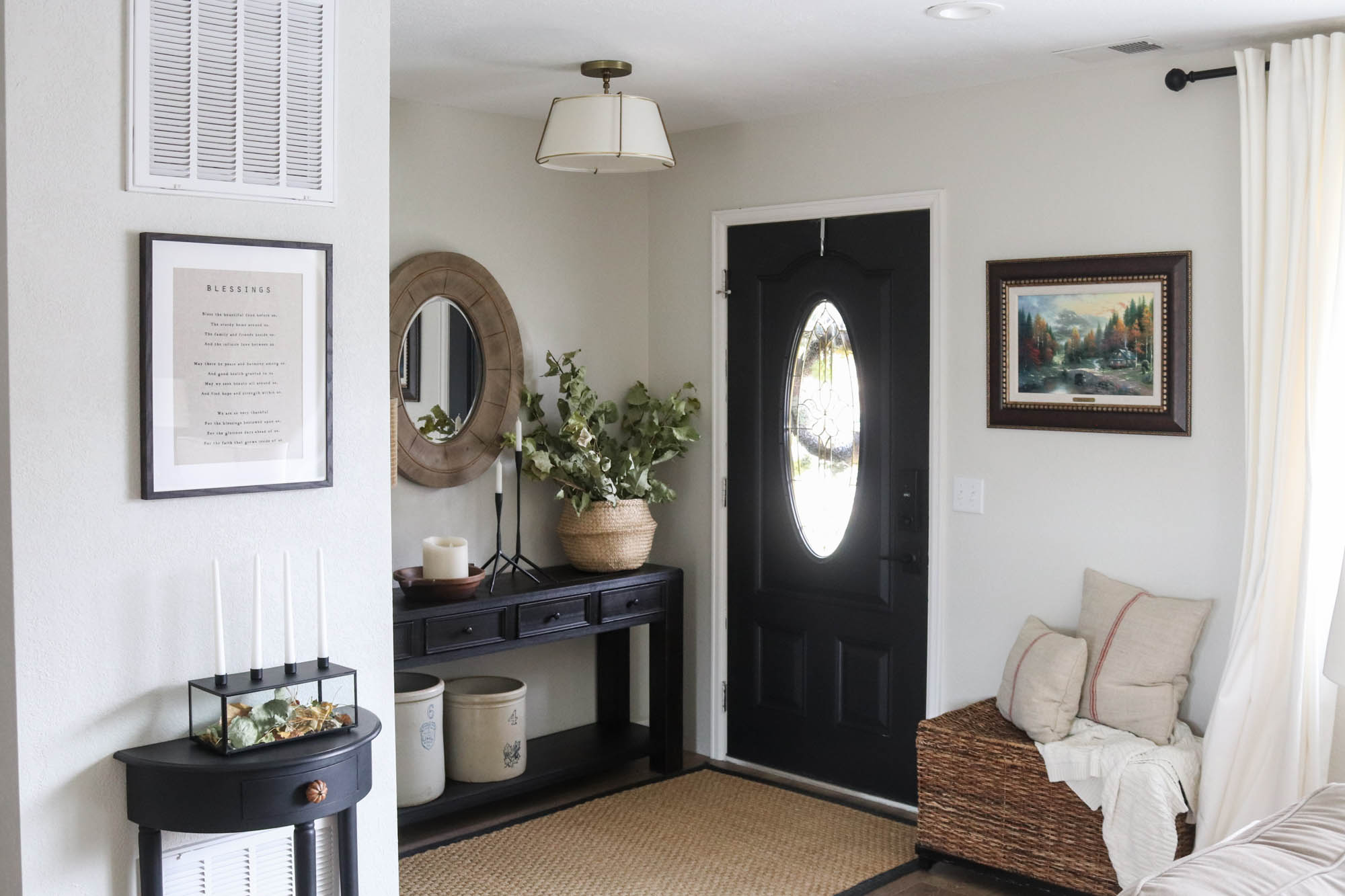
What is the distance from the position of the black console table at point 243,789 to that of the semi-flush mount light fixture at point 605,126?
6.09 feet

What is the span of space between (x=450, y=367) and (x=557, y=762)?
1407 mm

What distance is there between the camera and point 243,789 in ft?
7.81

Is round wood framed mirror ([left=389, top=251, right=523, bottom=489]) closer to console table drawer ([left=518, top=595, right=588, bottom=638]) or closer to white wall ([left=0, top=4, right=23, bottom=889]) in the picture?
console table drawer ([left=518, top=595, right=588, bottom=638])

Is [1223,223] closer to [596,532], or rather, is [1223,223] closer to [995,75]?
[995,75]

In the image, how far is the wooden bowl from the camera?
389 centimetres

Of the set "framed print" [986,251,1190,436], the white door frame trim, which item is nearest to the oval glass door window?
the white door frame trim

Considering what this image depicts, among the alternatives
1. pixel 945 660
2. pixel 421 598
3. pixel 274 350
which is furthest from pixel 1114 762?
pixel 274 350

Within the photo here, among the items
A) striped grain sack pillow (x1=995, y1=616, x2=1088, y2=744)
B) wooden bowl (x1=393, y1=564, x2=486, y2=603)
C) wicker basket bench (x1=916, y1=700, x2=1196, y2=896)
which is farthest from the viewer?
wooden bowl (x1=393, y1=564, x2=486, y2=603)

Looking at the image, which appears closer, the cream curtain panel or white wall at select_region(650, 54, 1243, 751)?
the cream curtain panel

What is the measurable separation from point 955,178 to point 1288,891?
9.42 ft

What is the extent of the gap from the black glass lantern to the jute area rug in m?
1.16

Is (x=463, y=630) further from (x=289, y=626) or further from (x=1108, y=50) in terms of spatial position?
(x=1108, y=50)

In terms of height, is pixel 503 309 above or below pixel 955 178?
below

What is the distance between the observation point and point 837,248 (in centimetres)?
438
